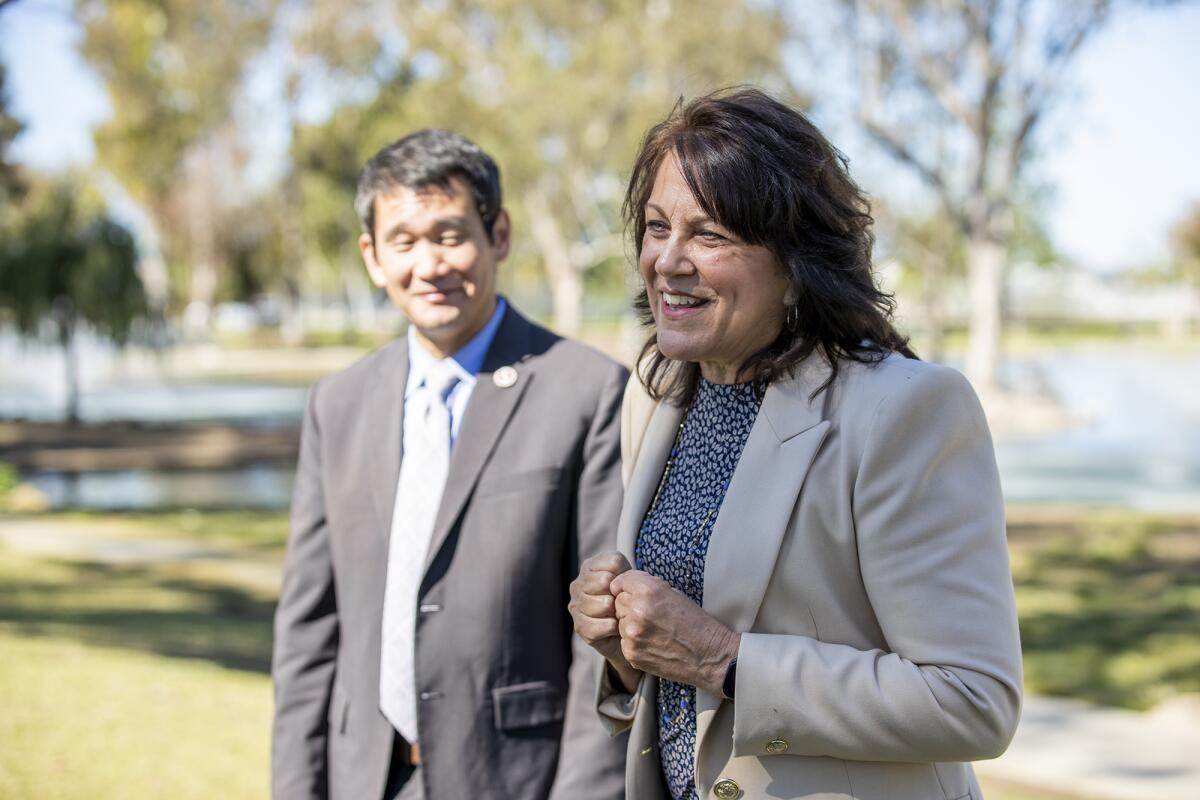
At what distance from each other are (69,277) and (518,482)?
22527mm

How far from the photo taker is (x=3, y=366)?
35.6m

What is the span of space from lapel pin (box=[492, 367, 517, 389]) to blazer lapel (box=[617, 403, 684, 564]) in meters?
0.52

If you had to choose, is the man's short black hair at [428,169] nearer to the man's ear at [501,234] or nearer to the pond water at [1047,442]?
the man's ear at [501,234]

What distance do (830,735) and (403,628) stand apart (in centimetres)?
104

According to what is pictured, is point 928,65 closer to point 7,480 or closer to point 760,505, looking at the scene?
point 7,480

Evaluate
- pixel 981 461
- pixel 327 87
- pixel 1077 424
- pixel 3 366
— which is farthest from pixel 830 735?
pixel 3 366

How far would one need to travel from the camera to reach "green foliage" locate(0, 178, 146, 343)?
22.2 metres

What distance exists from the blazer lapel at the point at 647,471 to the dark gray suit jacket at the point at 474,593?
15.3 inches

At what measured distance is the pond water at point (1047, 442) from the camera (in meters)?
15.7

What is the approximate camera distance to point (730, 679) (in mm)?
1636

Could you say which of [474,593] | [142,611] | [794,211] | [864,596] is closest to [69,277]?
[142,611]

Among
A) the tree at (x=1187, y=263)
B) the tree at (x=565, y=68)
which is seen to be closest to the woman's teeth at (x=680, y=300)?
the tree at (x=565, y=68)

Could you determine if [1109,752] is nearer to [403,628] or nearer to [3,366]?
[403,628]

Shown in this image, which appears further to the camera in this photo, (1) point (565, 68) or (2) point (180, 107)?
(2) point (180, 107)
